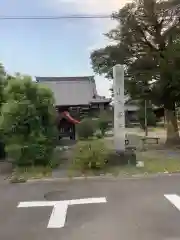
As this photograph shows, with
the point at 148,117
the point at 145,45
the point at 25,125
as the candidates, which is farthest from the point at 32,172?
the point at 148,117

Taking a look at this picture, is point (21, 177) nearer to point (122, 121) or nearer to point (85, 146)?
point (85, 146)

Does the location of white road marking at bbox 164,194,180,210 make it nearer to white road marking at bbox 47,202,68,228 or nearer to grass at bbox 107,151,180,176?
white road marking at bbox 47,202,68,228

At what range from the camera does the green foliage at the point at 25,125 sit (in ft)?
44.3

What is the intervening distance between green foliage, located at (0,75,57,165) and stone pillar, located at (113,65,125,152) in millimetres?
2723

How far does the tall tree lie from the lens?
20344 millimetres

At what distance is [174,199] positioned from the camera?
841 cm

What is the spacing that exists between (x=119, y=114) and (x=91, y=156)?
2.36 meters

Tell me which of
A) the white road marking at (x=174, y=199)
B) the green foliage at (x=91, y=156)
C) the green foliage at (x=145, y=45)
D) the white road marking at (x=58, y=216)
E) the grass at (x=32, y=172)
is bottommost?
the white road marking at (x=58, y=216)

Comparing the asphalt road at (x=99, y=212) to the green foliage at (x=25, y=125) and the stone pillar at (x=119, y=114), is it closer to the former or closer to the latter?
the green foliage at (x=25, y=125)

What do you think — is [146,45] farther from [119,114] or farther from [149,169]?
[149,169]

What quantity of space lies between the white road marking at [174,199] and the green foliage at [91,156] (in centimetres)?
427

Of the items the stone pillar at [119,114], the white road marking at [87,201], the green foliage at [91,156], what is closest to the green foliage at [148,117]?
the stone pillar at [119,114]

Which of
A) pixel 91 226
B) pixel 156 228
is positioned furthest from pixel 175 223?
pixel 91 226

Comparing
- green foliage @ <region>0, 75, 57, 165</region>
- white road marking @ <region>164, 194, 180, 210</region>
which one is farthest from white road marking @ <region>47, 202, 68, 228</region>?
green foliage @ <region>0, 75, 57, 165</region>
